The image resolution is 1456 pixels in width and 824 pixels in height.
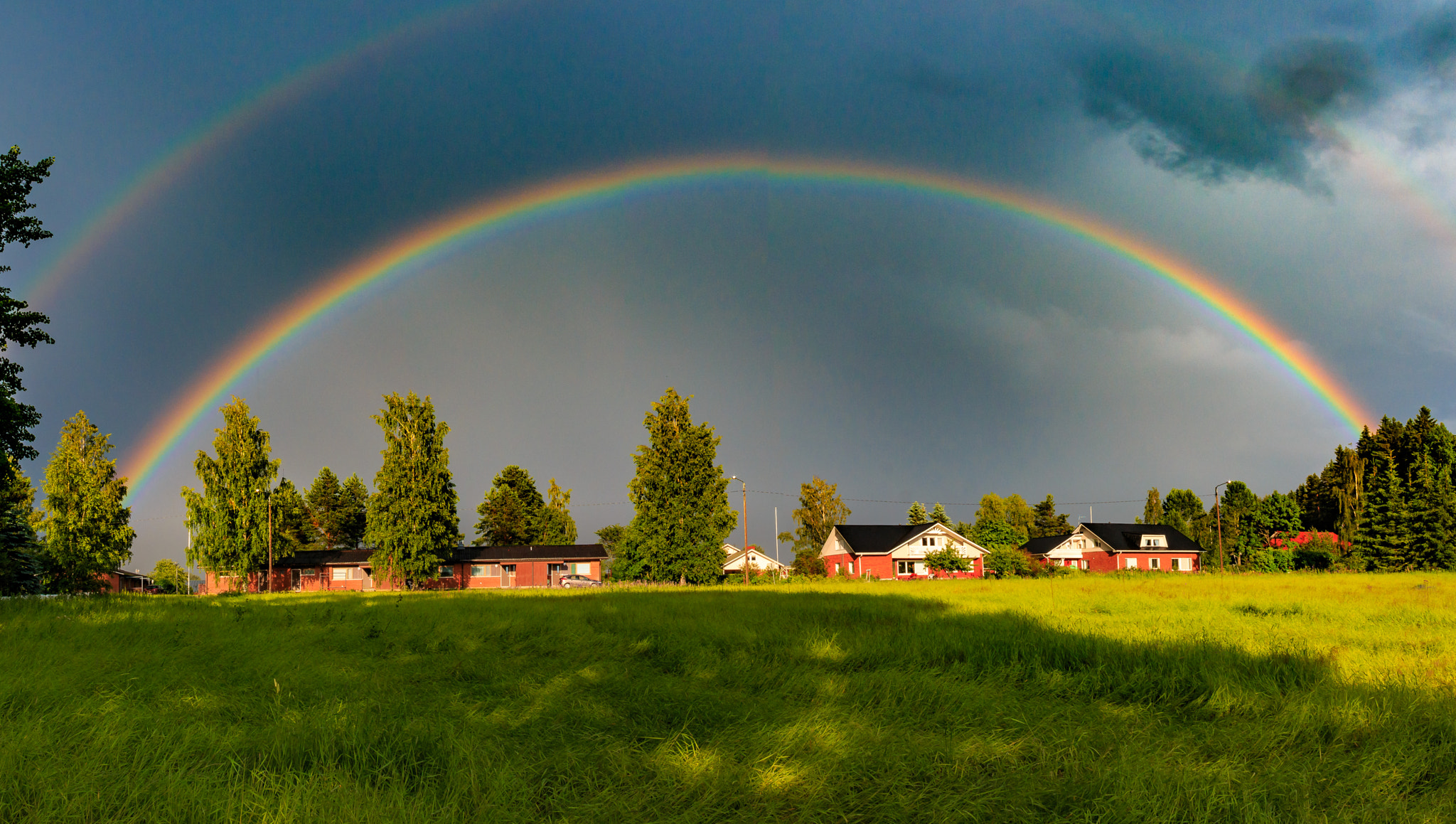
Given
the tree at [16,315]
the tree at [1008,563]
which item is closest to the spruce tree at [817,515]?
the tree at [1008,563]

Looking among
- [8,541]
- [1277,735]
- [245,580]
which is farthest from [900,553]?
[1277,735]

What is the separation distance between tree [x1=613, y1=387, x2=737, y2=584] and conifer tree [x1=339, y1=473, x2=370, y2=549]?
174ft

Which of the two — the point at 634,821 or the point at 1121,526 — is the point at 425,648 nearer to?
the point at 634,821

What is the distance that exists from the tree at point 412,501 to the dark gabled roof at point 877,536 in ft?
132

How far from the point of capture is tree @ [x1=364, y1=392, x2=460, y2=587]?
63438mm

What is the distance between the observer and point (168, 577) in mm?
105438

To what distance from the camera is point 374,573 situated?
211ft

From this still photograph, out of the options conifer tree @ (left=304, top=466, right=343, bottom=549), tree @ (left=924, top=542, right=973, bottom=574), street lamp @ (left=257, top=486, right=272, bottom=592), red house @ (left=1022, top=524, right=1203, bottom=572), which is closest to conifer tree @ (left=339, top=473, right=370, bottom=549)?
conifer tree @ (left=304, top=466, right=343, bottom=549)

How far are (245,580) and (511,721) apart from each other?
68.7m

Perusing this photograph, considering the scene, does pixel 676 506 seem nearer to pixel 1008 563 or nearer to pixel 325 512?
pixel 1008 563

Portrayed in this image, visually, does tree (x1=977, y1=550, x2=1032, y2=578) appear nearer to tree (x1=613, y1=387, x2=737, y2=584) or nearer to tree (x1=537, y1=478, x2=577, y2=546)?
tree (x1=613, y1=387, x2=737, y2=584)

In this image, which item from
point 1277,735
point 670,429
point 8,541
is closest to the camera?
point 1277,735

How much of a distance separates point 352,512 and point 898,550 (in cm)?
6495

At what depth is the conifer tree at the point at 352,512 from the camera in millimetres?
99250
